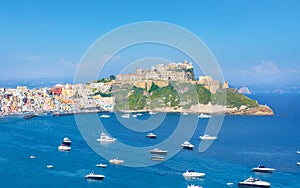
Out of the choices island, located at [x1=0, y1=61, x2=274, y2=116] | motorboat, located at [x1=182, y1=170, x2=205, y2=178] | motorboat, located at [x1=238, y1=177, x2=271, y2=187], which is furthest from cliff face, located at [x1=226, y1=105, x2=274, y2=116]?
motorboat, located at [x1=238, y1=177, x2=271, y2=187]

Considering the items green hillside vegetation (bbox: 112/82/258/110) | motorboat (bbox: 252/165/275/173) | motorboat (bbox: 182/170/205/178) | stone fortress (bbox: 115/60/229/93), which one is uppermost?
stone fortress (bbox: 115/60/229/93)

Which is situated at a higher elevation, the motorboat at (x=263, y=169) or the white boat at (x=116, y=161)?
the white boat at (x=116, y=161)

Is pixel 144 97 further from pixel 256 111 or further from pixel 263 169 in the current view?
pixel 263 169

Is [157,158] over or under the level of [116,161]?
over

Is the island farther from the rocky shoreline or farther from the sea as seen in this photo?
the sea

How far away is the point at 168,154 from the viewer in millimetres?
12023

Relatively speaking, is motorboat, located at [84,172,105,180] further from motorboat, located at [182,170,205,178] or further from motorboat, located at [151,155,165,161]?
motorboat, located at [151,155,165,161]

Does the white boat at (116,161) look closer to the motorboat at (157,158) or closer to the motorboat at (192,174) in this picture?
the motorboat at (157,158)

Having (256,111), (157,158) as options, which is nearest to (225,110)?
(256,111)

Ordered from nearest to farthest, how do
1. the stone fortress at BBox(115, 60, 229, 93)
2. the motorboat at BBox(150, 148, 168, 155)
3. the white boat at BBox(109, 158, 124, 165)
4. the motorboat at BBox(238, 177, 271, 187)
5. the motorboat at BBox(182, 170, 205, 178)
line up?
the motorboat at BBox(238, 177, 271, 187) < the motorboat at BBox(182, 170, 205, 178) < the white boat at BBox(109, 158, 124, 165) < the motorboat at BBox(150, 148, 168, 155) < the stone fortress at BBox(115, 60, 229, 93)

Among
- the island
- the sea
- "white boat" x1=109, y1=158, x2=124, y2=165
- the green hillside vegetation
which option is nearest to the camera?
the sea

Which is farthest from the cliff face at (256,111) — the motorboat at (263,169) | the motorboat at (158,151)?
the motorboat at (263,169)

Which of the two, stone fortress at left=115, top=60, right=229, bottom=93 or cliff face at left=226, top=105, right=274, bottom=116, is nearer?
cliff face at left=226, top=105, right=274, bottom=116

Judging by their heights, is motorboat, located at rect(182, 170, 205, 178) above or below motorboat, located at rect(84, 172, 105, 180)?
above
